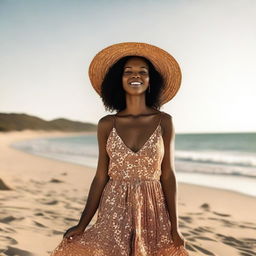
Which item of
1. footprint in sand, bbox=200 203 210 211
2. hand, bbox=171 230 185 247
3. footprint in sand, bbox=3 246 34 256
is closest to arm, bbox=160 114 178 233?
hand, bbox=171 230 185 247

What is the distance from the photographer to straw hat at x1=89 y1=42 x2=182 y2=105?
2.74 meters

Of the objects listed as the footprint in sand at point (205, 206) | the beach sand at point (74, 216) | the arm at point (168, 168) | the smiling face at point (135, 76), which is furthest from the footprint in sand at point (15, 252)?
the footprint in sand at point (205, 206)

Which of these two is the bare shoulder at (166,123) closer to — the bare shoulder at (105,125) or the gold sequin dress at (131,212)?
the gold sequin dress at (131,212)

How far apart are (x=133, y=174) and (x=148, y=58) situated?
2.49 ft

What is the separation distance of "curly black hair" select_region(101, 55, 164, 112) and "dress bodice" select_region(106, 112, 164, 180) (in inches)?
15.3

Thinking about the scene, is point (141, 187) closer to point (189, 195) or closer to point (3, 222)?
point (3, 222)

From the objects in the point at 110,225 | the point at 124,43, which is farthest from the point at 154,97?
the point at 110,225

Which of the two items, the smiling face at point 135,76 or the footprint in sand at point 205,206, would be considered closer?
the smiling face at point 135,76

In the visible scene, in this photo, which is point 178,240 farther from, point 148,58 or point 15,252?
point 15,252

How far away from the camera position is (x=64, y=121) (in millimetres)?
74625

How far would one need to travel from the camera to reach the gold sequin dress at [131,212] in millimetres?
2432

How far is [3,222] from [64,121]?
7088 cm

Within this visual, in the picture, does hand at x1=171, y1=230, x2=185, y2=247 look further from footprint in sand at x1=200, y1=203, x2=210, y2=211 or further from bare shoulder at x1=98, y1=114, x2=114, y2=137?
footprint in sand at x1=200, y1=203, x2=210, y2=211

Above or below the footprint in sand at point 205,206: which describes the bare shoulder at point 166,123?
above
